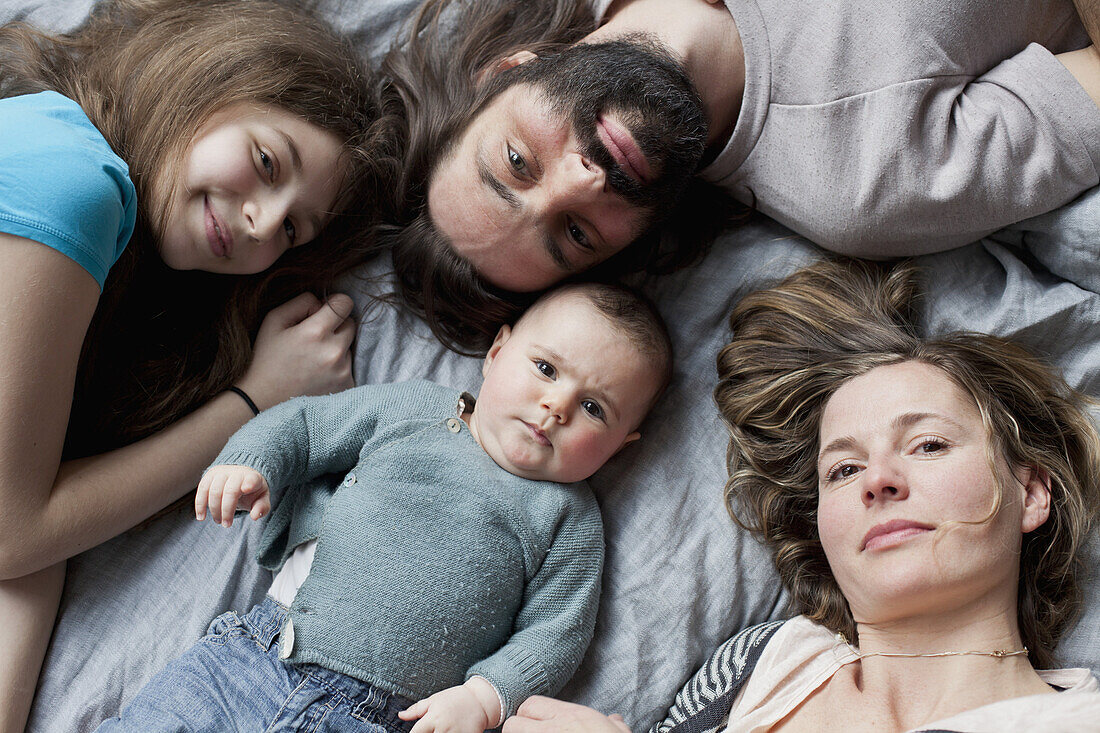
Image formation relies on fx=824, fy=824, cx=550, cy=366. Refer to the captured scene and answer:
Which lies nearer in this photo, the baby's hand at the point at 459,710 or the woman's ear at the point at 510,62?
the baby's hand at the point at 459,710

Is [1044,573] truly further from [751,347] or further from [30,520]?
[30,520]

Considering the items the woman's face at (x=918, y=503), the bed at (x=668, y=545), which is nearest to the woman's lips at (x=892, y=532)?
the woman's face at (x=918, y=503)

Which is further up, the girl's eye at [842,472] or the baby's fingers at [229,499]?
the baby's fingers at [229,499]

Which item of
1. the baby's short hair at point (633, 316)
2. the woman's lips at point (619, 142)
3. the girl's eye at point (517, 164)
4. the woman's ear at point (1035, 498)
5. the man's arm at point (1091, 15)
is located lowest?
the woman's ear at point (1035, 498)

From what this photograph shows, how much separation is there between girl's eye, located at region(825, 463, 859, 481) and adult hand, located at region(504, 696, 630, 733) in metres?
0.62

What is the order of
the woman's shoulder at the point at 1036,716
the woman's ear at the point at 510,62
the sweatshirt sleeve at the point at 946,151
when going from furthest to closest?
the woman's ear at the point at 510,62
the sweatshirt sleeve at the point at 946,151
the woman's shoulder at the point at 1036,716

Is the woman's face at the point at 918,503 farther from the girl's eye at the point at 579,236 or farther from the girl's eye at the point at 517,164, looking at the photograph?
the girl's eye at the point at 517,164

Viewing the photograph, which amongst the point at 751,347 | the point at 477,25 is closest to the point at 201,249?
the point at 477,25

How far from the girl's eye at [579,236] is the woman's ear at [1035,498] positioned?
95 cm

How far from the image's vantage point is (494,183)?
1647mm

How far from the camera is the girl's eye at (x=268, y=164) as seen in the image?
1.64m

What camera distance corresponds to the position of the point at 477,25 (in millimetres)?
1898

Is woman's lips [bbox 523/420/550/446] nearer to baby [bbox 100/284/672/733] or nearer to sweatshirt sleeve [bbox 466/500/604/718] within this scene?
baby [bbox 100/284/672/733]

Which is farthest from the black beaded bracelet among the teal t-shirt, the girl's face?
the teal t-shirt
